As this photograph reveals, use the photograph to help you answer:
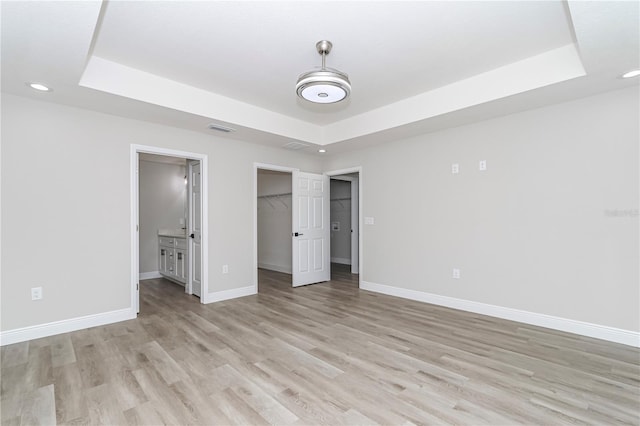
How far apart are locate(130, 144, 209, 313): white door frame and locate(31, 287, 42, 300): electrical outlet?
879mm

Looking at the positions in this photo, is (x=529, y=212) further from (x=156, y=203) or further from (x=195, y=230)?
(x=156, y=203)

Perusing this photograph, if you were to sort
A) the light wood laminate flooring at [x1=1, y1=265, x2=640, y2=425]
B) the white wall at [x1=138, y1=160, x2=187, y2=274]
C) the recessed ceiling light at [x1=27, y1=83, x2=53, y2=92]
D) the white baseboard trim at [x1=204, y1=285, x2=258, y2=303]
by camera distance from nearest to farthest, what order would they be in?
the light wood laminate flooring at [x1=1, y1=265, x2=640, y2=425] < the recessed ceiling light at [x1=27, y1=83, x2=53, y2=92] < the white baseboard trim at [x1=204, y1=285, x2=258, y2=303] < the white wall at [x1=138, y1=160, x2=187, y2=274]

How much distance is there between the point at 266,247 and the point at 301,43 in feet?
18.7

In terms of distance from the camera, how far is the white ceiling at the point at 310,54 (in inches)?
91.0

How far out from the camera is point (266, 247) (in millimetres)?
7855

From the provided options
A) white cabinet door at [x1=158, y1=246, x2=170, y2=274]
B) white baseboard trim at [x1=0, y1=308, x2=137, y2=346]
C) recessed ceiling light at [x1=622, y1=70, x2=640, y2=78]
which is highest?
recessed ceiling light at [x1=622, y1=70, x2=640, y2=78]

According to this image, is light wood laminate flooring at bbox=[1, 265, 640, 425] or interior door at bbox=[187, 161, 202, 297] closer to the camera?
light wood laminate flooring at bbox=[1, 265, 640, 425]

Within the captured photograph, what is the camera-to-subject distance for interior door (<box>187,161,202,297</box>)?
4.91 meters

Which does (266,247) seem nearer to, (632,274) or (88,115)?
(88,115)

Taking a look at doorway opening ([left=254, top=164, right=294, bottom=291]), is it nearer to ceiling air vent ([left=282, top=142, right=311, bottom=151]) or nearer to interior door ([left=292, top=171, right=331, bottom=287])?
interior door ([left=292, top=171, right=331, bottom=287])

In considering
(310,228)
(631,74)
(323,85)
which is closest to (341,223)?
(310,228)

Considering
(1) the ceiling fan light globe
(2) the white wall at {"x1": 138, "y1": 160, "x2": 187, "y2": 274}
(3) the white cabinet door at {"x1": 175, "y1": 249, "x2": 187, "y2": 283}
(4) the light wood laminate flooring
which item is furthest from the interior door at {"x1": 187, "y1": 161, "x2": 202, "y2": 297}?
(1) the ceiling fan light globe

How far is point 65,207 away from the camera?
3.52 meters

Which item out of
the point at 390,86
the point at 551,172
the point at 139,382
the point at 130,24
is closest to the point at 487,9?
the point at 390,86
